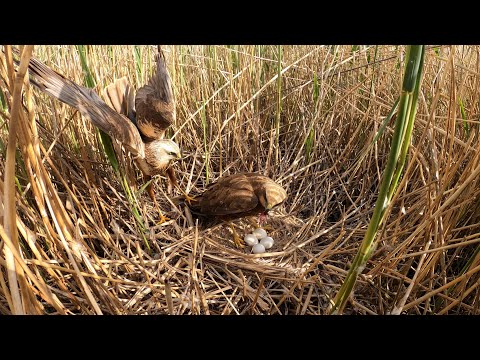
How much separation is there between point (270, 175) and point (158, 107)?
2.38ft

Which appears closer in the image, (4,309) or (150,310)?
(4,309)

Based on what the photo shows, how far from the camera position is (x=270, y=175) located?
184cm

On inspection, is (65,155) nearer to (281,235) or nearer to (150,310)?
(150,310)

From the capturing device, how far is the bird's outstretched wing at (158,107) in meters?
1.42

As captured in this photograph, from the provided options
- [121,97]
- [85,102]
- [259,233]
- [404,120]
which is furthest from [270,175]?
[404,120]

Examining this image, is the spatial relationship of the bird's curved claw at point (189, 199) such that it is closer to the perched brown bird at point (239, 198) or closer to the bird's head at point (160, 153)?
the perched brown bird at point (239, 198)

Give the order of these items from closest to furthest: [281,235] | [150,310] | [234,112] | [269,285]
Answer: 1. [150,310]
2. [269,285]
3. [281,235]
4. [234,112]

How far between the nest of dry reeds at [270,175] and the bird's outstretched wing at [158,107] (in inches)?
6.0

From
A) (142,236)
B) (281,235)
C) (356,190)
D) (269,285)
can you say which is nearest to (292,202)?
(281,235)

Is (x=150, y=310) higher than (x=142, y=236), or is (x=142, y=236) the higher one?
(x=142, y=236)

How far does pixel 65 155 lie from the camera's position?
1292mm

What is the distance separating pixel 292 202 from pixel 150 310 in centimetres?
93

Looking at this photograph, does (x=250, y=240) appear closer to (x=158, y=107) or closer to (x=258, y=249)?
(x=258, y=249)

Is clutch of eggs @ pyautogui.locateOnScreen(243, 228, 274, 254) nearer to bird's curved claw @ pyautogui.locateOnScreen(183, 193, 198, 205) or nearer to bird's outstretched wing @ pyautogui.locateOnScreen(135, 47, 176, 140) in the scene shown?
bird's curved claw @ pyautogui.locateOnScreen(183, 193, 198, 205)
